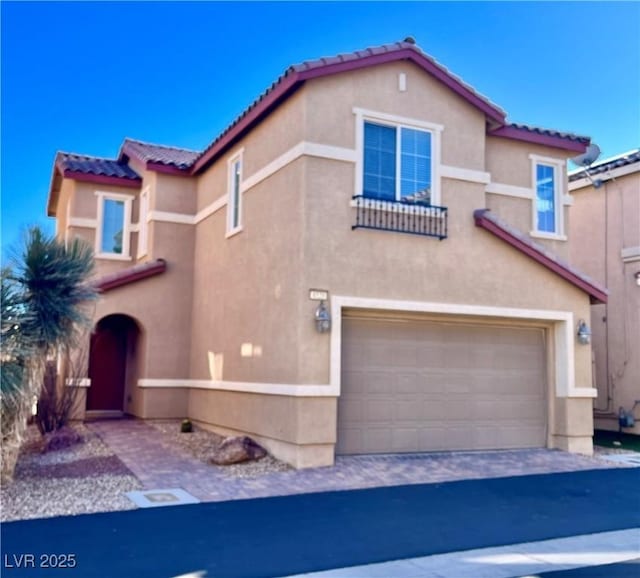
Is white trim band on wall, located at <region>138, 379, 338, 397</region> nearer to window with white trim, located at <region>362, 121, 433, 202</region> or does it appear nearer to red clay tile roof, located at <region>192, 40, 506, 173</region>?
window with white trim, located at <region>362, 121, 433, 202</region>

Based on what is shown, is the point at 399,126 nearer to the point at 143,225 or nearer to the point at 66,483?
the point at 143,225

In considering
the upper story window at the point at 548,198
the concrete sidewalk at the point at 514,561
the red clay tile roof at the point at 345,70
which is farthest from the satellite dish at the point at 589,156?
the concrete sidewalk at the point at 514,561

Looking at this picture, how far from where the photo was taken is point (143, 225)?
59.3ft

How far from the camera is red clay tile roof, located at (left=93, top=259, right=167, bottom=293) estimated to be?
51.4 ft

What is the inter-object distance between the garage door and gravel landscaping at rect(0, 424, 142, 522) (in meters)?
4.11

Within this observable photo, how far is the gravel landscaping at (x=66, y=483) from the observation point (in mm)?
8125

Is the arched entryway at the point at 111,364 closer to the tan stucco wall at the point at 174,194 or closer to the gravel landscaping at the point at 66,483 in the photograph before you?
the tan stucco wall at the point at 174,194

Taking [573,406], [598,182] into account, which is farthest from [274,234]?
[598,182]

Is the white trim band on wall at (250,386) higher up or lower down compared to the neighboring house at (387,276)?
lower down

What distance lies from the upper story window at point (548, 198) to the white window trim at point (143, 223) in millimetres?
10012

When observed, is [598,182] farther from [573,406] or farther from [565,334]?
[573,406]

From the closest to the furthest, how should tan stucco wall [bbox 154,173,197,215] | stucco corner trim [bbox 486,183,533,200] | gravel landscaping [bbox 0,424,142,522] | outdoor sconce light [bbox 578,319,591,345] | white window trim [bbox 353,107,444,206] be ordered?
gravel landscaping [bbox 0,424,142,522]
white window trim [bbox 353,107,444,206]
outdoor sconce light [bbox 578,319,591,345]
stucco corner trim [bbox 486,183,533,200]
tan stucco wall [bbox 154,173,197,215]

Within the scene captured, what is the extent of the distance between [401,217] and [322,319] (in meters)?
2.67

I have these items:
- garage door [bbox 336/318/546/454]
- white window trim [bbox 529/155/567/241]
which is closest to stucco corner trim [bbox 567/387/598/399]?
garage door [bbox 336/318/546/454]
